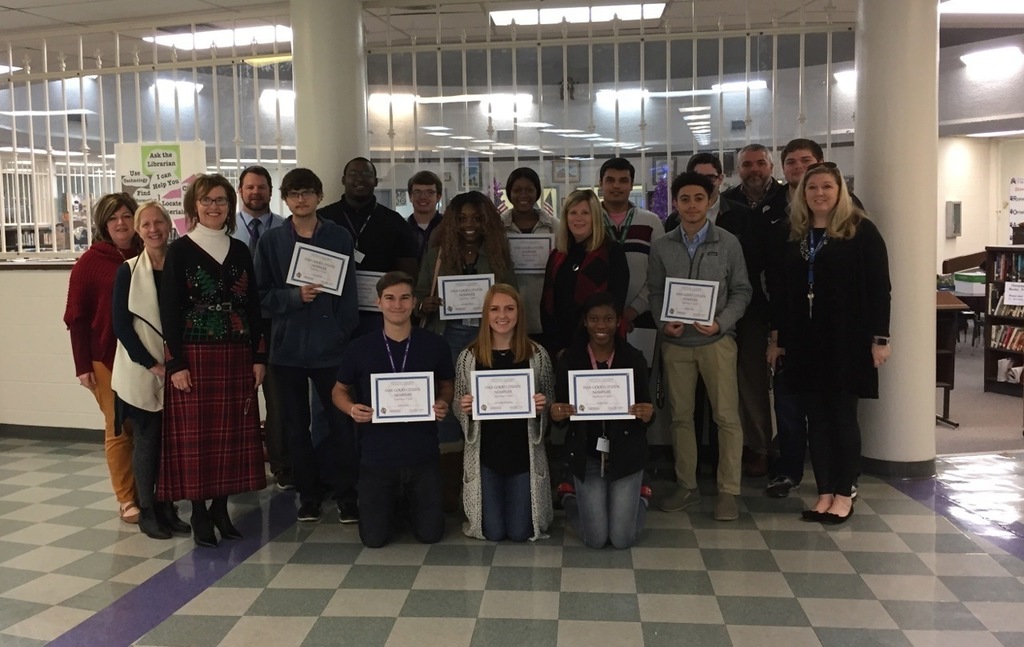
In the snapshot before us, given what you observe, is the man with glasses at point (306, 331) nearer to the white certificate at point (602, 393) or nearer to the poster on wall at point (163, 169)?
the white certificate at point (602, 393)

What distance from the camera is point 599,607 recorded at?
3088 millimetres

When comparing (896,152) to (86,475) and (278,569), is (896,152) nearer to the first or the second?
(278,569)

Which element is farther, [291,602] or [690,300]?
[690,300]

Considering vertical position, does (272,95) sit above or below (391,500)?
above

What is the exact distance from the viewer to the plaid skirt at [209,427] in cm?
370

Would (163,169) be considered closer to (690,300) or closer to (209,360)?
(209,360)

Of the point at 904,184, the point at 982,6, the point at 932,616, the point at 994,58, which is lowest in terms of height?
the point at 932,616

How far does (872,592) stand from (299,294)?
106 inches

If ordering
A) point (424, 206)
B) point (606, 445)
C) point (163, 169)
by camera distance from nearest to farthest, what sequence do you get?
point (606, 445) → point (424, 206) → point (163, 169)

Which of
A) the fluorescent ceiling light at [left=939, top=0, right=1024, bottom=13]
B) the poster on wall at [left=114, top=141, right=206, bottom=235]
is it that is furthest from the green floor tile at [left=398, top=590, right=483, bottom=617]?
the fluorescent ceiling light at [left=939, top=0, right=1024, bottom=13]

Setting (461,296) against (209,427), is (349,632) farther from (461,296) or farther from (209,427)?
(461,296)

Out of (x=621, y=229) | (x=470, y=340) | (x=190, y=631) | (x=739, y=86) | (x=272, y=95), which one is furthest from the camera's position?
(x=739, y=86)

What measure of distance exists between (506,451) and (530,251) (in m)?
1.07

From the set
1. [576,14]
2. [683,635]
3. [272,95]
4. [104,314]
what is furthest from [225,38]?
[683,635]
